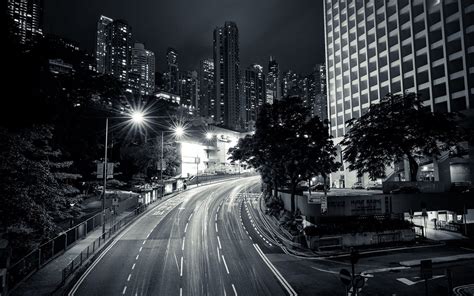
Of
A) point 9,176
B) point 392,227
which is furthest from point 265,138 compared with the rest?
point 9,176

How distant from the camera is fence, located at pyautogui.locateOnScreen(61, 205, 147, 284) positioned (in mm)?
19506

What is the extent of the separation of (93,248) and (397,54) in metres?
68.5

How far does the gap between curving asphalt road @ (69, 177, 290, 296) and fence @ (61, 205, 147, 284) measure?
94 cm

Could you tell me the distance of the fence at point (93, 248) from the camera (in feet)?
64.0

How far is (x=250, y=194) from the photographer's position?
6138 centimetres

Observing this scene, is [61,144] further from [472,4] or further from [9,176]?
[472,4]

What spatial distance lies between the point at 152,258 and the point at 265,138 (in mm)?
20408

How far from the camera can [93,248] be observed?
981 inches

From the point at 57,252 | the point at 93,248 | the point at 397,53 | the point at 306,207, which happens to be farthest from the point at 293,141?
the point at 397,53

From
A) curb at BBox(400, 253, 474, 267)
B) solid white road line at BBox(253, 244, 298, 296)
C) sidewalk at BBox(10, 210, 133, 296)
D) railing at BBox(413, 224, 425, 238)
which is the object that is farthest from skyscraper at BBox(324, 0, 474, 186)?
sidewalk at BBox(10, 210, 133, 296)

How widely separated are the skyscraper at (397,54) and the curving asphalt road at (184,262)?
3543cm

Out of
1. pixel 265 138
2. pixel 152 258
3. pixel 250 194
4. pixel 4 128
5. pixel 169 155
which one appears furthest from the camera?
pixel 169 155

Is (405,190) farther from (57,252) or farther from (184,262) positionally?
(57,252)

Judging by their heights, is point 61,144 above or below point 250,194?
above
